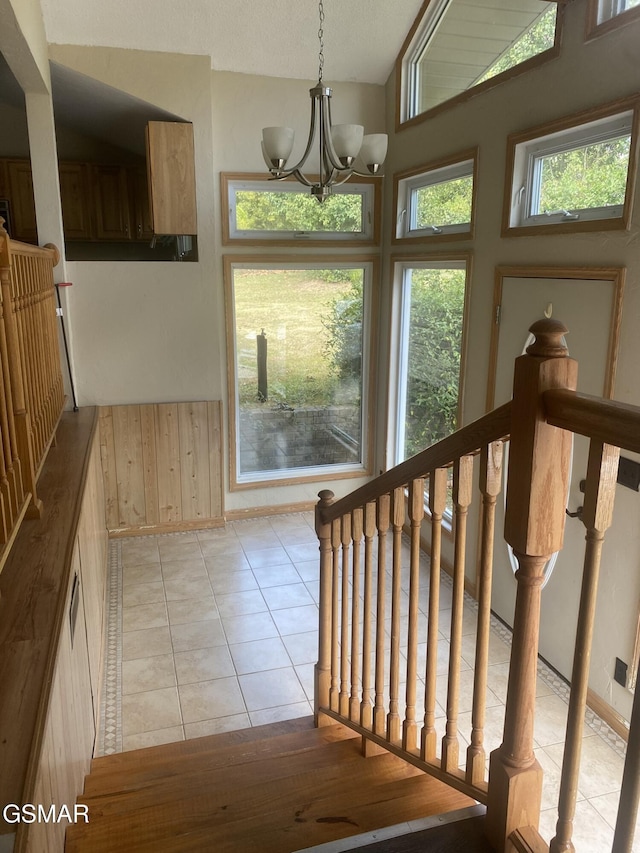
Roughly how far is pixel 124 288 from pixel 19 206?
5.57ft

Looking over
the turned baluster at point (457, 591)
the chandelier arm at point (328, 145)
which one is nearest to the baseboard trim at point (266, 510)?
the chandelier arm at point (328, 145)

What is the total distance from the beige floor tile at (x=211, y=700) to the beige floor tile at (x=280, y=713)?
0.27ft

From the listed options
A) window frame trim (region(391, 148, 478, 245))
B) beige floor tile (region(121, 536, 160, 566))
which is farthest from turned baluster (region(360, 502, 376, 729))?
beige floor tile (region(121, 536, 160, 566))

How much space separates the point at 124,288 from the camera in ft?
14.8

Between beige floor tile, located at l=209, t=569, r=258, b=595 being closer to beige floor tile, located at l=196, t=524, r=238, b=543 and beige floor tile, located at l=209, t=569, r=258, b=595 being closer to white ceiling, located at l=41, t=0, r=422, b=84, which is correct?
beige floor tile, located at l=196, t=524, r=238, b=543

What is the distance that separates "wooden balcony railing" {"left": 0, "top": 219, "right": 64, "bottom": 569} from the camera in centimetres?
199

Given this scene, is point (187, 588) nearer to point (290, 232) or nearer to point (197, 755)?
point (197, 755)

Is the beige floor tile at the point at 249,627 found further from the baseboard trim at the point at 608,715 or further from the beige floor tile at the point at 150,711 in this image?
the baseboard trim at the point at 608,715

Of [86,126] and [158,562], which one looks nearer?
[158,562]

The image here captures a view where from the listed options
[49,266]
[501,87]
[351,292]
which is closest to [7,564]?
[49,266]

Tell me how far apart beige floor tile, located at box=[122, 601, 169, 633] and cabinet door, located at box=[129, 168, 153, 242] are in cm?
314

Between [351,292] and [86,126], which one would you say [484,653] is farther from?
[86,126]

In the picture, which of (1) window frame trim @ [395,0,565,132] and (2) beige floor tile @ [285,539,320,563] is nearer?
(1) window frame trim @ [395,0,565,132]

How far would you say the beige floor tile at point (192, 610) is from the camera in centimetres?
380
